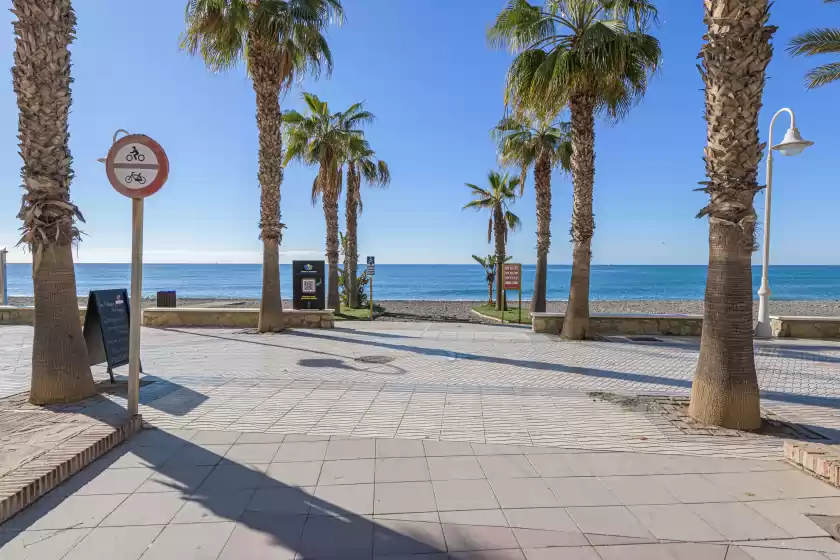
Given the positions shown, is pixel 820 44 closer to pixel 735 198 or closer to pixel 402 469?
pixel 735 198

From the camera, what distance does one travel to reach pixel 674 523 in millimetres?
3135

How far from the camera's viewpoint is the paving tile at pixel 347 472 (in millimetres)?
3693

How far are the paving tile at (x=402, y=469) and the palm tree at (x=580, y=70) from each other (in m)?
8.46

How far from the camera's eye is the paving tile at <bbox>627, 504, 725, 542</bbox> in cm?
297

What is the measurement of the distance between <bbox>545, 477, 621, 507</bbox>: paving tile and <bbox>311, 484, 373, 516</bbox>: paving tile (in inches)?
54.0

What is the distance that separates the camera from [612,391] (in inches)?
265

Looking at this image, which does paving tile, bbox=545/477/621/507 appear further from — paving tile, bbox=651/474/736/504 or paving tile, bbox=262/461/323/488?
paving tile, bbox=262/461/323/488

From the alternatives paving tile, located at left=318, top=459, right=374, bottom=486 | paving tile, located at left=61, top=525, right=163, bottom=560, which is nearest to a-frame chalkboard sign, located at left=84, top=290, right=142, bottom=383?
paving tile, located at left=61, top=525, right=163, bottom=560

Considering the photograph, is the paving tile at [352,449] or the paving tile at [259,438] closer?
the paving tile at [352,449]

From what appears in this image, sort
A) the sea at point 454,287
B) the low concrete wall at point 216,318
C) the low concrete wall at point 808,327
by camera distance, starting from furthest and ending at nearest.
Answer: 1. the sea at point 454,287
2. the low concrete wall at point 216,318
3. the low concrete wall at point 808,327

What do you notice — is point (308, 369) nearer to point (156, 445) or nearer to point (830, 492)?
point (156, 445)

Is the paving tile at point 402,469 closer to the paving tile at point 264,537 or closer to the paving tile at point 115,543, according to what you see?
the paving tile at point 264,537

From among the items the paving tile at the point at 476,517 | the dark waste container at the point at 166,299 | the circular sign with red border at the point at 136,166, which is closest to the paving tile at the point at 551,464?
the paving tile at the point at 476,517

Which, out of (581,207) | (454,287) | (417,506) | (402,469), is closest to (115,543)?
(417,506)
